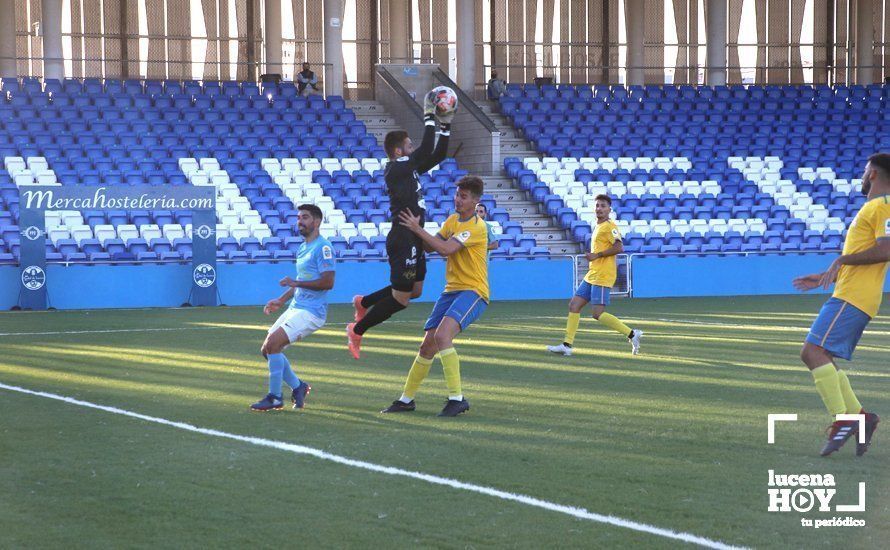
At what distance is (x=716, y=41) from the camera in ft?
136

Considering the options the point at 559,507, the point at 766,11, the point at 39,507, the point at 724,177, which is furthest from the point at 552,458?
the point at 766,11

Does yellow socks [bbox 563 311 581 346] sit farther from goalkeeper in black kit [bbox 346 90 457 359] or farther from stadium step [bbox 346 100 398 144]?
stadium step [bbox 346 100 398 144]

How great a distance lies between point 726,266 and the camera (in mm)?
29703

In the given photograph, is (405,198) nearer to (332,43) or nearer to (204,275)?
(204,275)

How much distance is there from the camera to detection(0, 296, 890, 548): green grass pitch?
6.37 metres

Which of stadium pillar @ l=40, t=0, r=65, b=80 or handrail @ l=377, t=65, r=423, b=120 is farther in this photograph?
handrail @ l=377, t=65, r=423, b=120

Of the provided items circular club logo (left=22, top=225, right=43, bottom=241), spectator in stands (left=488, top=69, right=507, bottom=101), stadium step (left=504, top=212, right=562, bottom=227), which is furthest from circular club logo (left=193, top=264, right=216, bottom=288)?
spectator in stands (left=488, top=69, right=507, bottom=101)

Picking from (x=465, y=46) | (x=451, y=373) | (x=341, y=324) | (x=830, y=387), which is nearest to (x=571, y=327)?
(x=451, y=373)

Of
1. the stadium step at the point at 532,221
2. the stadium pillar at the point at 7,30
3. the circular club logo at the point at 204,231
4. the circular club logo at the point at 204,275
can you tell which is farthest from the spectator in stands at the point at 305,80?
the circular club logo at the point at 204,275

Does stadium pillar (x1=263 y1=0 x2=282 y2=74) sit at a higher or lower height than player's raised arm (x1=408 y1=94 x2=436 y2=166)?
higher

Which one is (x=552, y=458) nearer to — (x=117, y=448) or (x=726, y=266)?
(x=117, y=448)

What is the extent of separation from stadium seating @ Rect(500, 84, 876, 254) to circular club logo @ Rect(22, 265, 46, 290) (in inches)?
511

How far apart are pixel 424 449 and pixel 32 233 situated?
57.7 feet

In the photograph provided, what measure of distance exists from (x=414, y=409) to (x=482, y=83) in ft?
114
